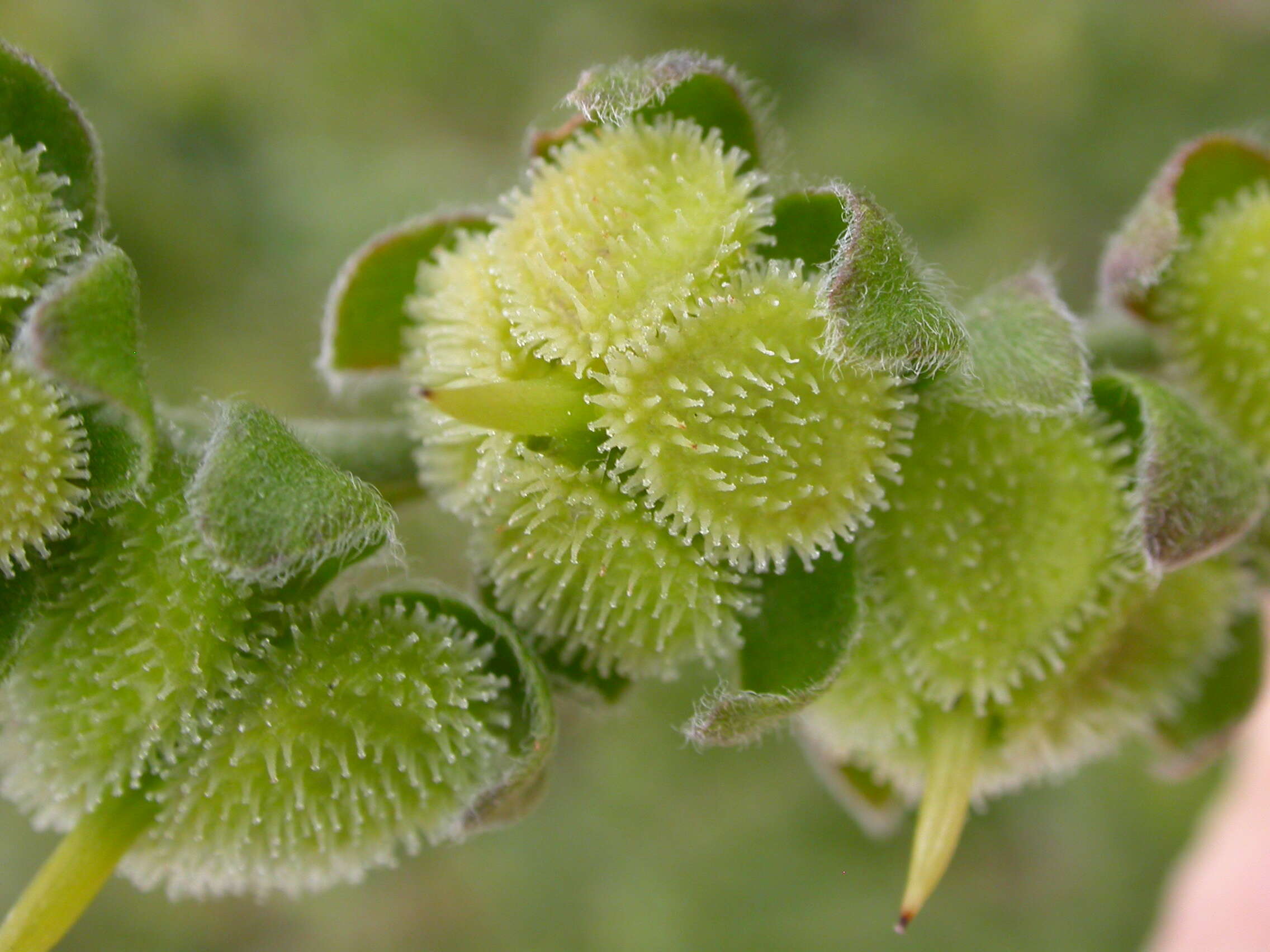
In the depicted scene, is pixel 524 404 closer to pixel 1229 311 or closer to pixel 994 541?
pixel 994 541

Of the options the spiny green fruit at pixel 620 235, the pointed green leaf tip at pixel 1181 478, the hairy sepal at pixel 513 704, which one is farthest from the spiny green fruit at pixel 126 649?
the pointed green leaf tip at pixel 1181 478

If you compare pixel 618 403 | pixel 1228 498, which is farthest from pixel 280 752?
pixel 1228 498

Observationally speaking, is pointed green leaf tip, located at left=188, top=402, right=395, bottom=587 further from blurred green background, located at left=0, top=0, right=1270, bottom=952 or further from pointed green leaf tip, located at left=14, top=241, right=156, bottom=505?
blurred green background, located at left=0, top=0, right=1270, bottom=952

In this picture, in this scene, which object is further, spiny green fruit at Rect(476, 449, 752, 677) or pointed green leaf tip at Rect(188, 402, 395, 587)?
spiny green fruit at Rect(476, 449, 752, 677)

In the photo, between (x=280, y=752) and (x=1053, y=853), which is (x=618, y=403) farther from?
(x=1053, y=853)

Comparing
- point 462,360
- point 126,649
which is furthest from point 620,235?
point 126,649

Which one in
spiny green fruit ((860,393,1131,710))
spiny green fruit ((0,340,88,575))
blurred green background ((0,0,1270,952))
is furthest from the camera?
blurred green background ((0,0,1270,952))

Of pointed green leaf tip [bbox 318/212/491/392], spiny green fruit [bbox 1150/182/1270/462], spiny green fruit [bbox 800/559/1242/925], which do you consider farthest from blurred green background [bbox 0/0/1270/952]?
spiny green fruit [bbox 1150/182/1270/462]
